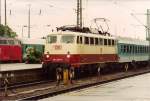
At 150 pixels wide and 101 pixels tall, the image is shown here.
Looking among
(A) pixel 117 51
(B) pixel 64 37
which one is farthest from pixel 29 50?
(B) pixel 64 37

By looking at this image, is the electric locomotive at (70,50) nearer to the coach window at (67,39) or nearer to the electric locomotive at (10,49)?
the coach window at (67,39)

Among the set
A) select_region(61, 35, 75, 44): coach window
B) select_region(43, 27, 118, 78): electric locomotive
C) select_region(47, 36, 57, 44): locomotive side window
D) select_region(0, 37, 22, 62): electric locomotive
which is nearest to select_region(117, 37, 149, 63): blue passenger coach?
select_region(43, 27, 118, 78): electric locomotive

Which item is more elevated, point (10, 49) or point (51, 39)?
point (51, 39)

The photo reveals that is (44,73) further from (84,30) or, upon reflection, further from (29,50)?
(29,50)

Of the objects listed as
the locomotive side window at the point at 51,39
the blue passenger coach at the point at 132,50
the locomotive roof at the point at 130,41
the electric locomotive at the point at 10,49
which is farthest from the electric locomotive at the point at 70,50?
the electric locomotive at the point at 10,49

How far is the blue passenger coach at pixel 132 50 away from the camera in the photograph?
47338 millimetres

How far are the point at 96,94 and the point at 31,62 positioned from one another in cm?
3498

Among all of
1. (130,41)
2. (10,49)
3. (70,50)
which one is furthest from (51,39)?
(10,49)

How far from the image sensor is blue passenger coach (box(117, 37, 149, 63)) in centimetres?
4734

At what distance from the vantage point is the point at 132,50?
51.6 m

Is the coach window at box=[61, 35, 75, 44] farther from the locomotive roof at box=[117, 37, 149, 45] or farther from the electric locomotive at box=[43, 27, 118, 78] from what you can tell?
the locomotive roof at box=[117, 37, 149, 45]

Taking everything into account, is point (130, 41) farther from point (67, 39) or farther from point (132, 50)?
point (67, 39)

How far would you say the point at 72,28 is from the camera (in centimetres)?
3725

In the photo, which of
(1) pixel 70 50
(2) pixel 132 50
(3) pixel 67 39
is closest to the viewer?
(1) pixel 70 50
